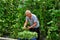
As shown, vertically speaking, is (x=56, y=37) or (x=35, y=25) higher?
(x=35, y=25)

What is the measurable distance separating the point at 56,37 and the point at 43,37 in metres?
0.95

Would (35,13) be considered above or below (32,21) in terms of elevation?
below

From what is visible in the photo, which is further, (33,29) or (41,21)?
(41,21)

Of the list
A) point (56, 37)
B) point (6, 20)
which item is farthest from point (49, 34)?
point (6, 20)

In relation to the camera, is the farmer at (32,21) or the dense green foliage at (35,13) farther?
the dense green foliage at (35,13)

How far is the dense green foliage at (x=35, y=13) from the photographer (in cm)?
887

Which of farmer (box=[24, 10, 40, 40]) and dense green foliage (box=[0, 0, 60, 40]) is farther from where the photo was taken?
dense green foliage (box=[0, 0, 60, 40])

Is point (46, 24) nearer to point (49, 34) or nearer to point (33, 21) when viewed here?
point (49, 34)

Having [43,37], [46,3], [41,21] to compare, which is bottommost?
[43,37]

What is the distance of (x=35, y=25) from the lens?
27.2 ft

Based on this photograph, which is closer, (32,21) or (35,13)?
(32,21)

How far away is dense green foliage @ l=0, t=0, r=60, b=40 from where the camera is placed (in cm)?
887

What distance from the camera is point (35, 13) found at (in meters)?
9.68

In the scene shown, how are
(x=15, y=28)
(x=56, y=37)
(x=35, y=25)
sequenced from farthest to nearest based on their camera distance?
(x=15, y=28), (x=56, y=37), (x=35, y=25)
